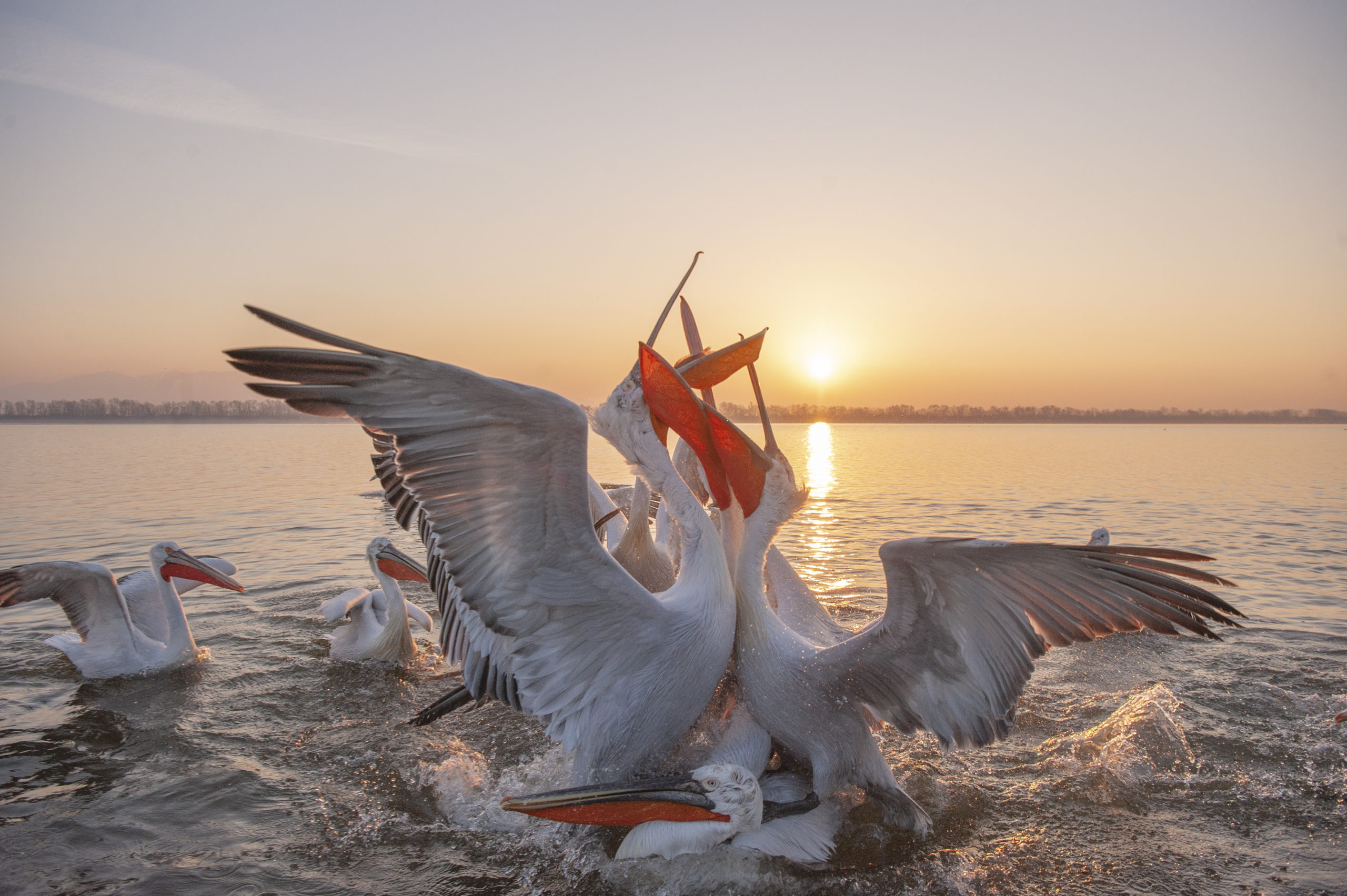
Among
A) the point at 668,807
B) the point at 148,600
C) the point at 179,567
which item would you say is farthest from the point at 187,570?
the point at 668,807

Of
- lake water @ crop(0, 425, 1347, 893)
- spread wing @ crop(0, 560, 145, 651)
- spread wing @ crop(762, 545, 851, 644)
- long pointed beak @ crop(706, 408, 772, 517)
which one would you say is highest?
long pointed beak @ crop(706, 408, 772, 517)

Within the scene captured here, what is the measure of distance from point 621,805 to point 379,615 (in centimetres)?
385

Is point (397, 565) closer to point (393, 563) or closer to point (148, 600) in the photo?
point (393, 563)

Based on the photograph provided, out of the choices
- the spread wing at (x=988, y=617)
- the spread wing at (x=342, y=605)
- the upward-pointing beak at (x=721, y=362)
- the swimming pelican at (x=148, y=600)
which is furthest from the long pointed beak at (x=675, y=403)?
the swimming pelican at (x=148, y=600)

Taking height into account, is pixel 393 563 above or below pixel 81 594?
above

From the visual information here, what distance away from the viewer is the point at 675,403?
10.4 ft

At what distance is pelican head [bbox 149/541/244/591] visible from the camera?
5.82 m

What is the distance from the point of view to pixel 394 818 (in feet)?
11.9

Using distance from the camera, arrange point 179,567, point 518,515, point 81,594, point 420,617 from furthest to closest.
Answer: point 420,617 → point 179,567 → point 81,594 → point 518,515

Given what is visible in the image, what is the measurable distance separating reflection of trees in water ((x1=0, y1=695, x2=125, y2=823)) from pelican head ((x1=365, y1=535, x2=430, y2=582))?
1957mm

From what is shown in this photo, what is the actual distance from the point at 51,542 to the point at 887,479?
1803cm

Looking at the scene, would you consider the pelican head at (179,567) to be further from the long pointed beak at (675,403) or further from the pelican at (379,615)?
the long pointed beak at (675,403)

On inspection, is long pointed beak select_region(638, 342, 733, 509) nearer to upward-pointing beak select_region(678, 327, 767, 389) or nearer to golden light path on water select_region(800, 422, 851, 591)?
upward-pointing beak select_region(678, 327, 767, 389)

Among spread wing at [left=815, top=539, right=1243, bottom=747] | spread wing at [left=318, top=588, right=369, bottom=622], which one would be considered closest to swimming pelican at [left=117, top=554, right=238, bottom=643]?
spread wing at [left=318, top=588, right=369, bottom=622]
